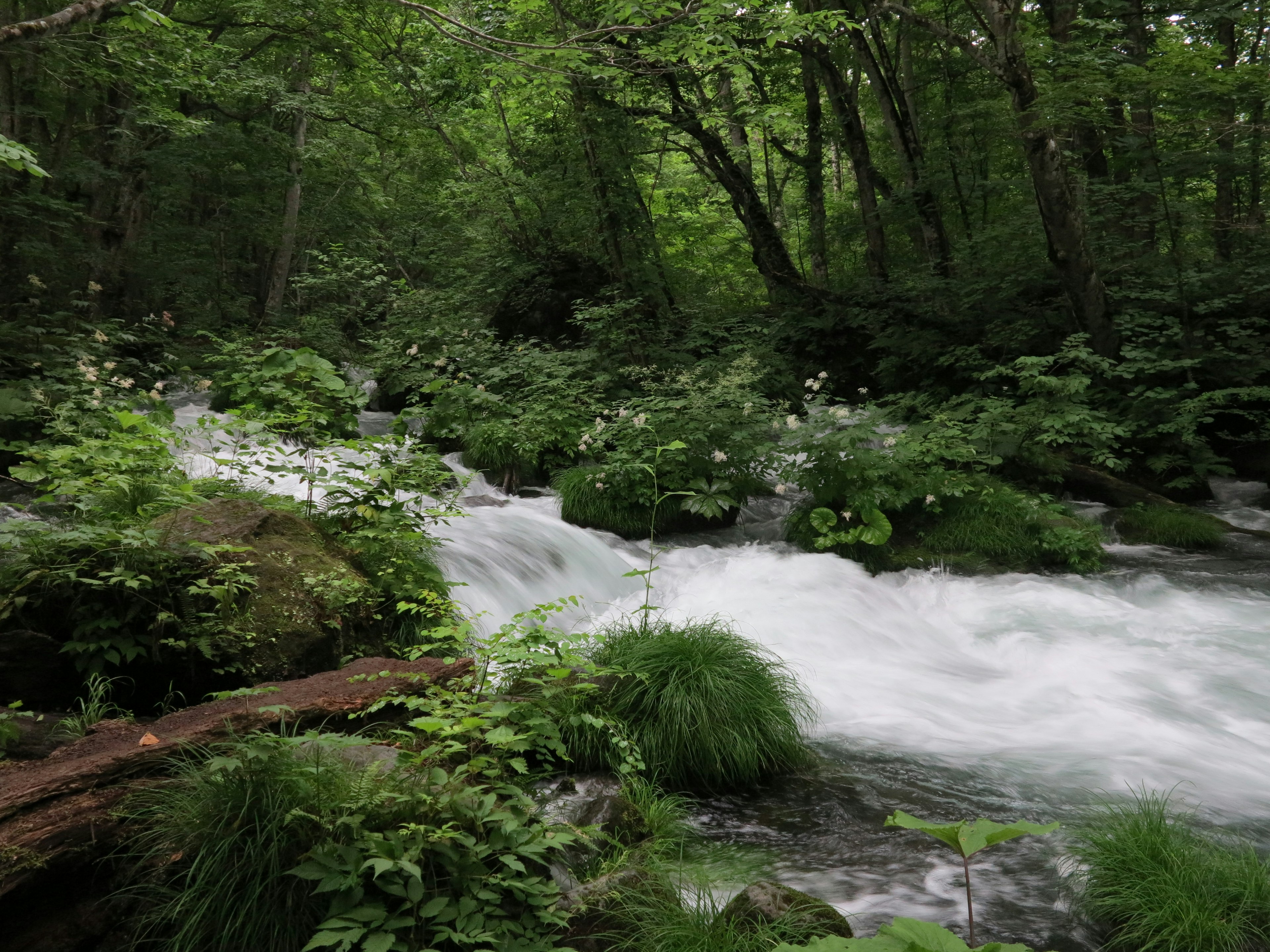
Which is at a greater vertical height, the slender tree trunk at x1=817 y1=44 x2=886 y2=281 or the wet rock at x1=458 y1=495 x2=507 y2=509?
the slender tree trunk at x1=817 y1=44 x2=886 y2=281

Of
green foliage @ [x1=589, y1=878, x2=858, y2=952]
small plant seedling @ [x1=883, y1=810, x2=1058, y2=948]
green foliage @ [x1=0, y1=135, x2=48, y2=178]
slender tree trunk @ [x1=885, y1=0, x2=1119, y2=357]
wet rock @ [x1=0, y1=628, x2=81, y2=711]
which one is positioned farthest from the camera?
slender tree trunk @ [x1=885, y1=0, x2=1119, y2=357]

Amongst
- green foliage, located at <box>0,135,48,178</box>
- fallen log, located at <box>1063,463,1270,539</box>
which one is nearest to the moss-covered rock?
green foliage, located at <box>0,135,48,178</box>

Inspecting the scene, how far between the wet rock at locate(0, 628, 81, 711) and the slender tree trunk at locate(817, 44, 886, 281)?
1404 centimetres

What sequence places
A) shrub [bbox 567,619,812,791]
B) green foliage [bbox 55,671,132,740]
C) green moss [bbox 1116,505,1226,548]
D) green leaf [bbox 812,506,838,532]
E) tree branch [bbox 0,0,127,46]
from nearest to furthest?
green foliage [bbox 55,671,132,740]
shrub [bbox 567,619,812,791]
tree branch [bbox 0,0,127,46]
green leaf [bbox 812,506,838,532]
green moss [bbox 1116,505,1226,548]

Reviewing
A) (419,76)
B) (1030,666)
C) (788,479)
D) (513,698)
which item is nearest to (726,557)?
(788,479)

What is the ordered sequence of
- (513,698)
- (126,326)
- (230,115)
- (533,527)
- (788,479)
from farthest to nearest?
(230,115) < (126,326) < (788,479) < (533,527) < (513,698)

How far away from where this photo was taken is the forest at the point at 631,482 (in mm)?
2520

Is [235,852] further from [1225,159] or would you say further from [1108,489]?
[1225,159]

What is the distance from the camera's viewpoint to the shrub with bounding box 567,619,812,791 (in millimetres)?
3945

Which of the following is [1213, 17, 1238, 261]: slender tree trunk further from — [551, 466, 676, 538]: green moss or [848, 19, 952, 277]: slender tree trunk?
[551, 466, 676, 538]: green moss

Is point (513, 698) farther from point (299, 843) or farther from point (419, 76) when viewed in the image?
point (419, 76)


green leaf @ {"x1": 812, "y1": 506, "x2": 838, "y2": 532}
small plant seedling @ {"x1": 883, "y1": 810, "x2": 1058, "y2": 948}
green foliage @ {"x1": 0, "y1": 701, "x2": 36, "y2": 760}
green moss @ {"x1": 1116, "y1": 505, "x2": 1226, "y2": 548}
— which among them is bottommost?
green foliage @ {"x1": 0, "y1": 701, "x2": 36, "y2": 760}

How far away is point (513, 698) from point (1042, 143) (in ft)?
34.0

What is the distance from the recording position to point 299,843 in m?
2.23
